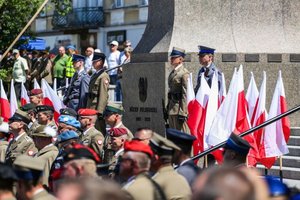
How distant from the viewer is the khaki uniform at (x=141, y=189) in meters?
6.53

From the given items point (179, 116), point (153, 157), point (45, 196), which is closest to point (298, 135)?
point (179, 116)

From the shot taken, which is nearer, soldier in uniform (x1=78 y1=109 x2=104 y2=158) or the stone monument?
soldier in uniform (x1=78 y1=109 x2=104 y2=158)

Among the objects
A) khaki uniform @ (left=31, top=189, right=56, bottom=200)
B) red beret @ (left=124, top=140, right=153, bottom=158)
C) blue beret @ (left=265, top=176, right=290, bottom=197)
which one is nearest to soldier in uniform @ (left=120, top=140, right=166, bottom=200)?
red beret @ (left=124, top=140, right=153, bottom=158)

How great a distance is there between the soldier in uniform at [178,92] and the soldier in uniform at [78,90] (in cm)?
188

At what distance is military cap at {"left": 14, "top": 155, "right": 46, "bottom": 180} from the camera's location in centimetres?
644

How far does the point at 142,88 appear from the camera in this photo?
15.1 meters

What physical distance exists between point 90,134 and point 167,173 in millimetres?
4594

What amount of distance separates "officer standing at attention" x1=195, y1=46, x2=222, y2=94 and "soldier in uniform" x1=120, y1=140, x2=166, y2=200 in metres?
6.39

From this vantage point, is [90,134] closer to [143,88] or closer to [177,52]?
[177,52]

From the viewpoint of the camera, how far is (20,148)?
1148cm

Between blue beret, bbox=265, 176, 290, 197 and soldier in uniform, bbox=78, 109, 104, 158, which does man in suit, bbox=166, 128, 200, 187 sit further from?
soldier in uniform, bbox=78, 109, 104, 158

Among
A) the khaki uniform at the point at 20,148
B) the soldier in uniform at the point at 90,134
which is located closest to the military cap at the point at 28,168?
the soldier in uniform at the point at 90,134

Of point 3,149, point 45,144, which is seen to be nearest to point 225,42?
point 3,149

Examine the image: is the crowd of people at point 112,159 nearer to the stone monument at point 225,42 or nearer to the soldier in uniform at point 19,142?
the soldier in uniform at point 19,142
